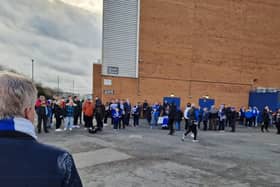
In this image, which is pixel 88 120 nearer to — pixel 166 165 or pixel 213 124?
pixel 166 165

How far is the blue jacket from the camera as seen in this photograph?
1186 mm

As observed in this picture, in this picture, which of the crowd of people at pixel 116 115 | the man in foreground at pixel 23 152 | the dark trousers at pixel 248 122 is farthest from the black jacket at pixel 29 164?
the dark trousers at pixel 248 122

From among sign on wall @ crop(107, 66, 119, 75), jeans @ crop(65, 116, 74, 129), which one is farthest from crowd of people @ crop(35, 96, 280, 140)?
sign on wall @ crop(107, 66, 119, 75)

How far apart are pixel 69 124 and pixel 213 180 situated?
8973mm

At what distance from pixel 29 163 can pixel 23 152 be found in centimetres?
6

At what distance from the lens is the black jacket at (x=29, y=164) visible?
1.19 m

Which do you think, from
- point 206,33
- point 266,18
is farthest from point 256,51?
point 206,33

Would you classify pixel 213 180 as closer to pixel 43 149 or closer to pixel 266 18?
pixel 43 149

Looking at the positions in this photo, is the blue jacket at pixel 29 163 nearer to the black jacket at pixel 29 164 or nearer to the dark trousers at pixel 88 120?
the black jacket at pixel 29 164

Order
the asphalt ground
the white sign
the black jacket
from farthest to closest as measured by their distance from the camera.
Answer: the white sign < the asphalt ground < the black jacket

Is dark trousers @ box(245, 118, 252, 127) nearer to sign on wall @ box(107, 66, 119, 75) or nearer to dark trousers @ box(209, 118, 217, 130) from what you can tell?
dark trousers @ box(209, 118, 217, 130)

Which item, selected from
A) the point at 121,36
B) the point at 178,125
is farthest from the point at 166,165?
the point at 121,36

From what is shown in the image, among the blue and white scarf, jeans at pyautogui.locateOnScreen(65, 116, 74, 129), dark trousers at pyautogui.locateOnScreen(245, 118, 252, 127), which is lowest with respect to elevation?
dark trousers at pyautogui.locateOnScreen(245, 118, 252, 127)

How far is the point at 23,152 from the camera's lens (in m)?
1.22
